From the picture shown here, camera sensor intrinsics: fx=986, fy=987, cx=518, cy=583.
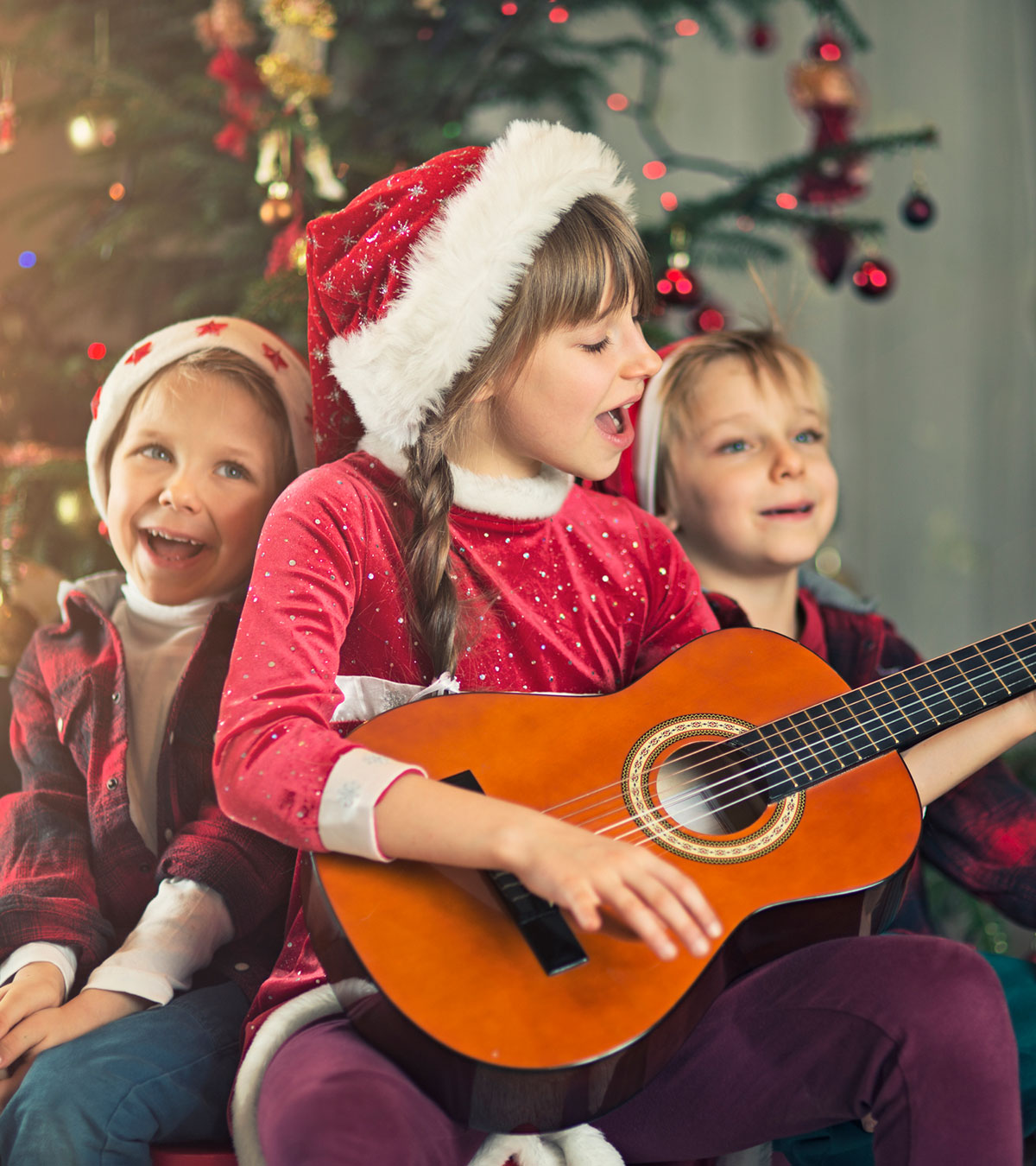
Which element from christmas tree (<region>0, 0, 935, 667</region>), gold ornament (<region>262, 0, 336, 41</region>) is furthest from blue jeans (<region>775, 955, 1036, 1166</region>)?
gold ornament (<region>262, 0, 336, 41</region>)

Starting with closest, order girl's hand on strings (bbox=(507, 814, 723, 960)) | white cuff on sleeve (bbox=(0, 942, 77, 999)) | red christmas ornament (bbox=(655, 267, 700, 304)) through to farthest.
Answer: girl's hand on strings (bbox=(507, 814, 723, 960))
white cuff on sleeve (bbox=(0, 942, 77, 999))
red christmas ornament (bbox=(655, 267, 700, 304))

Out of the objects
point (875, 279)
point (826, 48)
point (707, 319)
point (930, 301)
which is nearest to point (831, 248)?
point (875, 279)

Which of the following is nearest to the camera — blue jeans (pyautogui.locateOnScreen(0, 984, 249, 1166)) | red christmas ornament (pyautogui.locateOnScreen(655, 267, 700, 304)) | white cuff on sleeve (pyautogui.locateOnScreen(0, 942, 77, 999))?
blue jeans (pyautogui.locateOnScreen(0, 984, 249, 1166))

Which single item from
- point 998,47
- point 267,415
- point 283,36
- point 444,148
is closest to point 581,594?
point 267,415

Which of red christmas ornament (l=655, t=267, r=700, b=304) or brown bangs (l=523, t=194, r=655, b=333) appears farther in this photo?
red christmas ornament (l=655, t=267, r=700, b=304)

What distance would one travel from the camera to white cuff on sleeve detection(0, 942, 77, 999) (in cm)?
97

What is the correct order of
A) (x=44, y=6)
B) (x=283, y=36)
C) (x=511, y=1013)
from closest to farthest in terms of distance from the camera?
(x=511, y=1013), (x=283, y=36), (x=44, y=6)

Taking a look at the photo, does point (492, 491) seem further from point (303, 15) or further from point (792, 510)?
point (303, 15)

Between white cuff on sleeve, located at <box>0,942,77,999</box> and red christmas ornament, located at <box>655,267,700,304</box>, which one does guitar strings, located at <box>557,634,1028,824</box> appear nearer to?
white cuff on sleeve, located at <box>0,942,77,999</box>

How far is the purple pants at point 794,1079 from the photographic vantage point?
0.74 m

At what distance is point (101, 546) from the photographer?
1303 mm

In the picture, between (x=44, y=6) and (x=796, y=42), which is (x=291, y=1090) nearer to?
(x=44, y=6)

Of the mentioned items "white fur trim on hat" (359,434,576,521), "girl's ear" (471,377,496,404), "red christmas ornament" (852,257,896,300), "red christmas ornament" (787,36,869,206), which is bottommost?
"white fur trim on hat" (359,434,576,521)

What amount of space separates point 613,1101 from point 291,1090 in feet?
0.81
